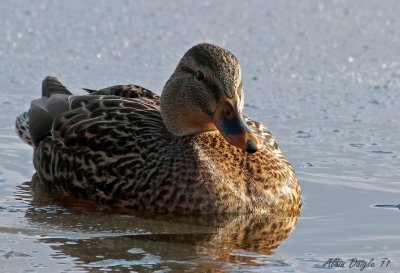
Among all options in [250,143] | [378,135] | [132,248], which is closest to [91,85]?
[378,135]

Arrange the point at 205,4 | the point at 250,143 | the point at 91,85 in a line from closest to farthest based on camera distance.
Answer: the point at 250,143, the point at 91,85, the point at 205,4

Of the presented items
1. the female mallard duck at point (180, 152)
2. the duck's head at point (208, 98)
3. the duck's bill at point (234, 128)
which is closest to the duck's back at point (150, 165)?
the female mallard duck at point (180, 152)

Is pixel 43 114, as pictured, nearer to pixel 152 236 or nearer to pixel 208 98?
pixel 208 98

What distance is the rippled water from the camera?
5332mm

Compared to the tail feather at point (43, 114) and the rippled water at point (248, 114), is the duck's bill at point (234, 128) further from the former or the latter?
the tail feather at point (43, 114)

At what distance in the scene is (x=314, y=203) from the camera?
21.5 ft

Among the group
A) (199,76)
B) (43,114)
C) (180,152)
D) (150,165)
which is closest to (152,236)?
(150,165)

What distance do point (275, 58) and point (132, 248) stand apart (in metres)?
4.81

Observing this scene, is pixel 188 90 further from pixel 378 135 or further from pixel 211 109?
pixel 378 135

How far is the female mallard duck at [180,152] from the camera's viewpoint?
245 inches

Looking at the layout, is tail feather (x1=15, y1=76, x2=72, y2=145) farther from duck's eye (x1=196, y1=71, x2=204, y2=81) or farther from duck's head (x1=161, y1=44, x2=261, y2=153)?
duck's eye (x1=196, y1=71, x2=204, y2=81)

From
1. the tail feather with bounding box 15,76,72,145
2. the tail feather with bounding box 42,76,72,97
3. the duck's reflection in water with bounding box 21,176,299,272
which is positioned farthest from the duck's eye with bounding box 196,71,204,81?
the tail feather with bounding box 42,76,72,97

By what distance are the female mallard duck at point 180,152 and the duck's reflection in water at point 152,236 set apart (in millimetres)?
108

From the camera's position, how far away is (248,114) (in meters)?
8.39
